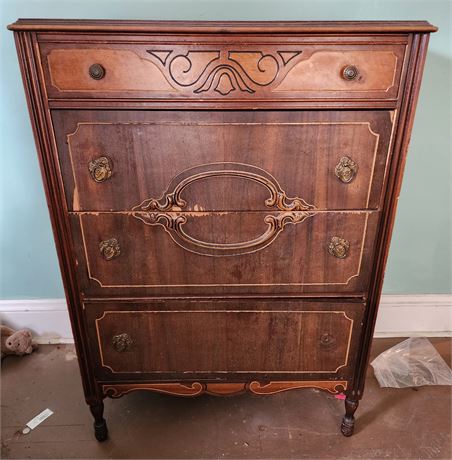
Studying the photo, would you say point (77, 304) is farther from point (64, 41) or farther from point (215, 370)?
point (64, 41)

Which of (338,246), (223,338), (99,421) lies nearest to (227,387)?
(223,338)

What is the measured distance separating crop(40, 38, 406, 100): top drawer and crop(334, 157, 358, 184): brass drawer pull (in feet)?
0.51

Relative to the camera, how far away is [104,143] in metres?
1.03

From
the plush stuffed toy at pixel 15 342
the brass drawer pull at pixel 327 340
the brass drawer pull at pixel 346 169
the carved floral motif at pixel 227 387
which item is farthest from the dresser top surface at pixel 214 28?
the plush stuffed toy at pixel 15 342

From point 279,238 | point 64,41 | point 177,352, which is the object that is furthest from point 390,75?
point 177,352

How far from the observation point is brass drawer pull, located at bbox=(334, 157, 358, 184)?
3.48ft

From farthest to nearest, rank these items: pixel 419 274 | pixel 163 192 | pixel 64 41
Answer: pixel 419 274 < pixel 163 192 < pixel 64 41

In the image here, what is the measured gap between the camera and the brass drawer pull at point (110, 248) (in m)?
1.14

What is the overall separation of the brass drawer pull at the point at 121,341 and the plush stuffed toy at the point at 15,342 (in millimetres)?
746

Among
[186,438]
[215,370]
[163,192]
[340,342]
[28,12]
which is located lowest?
[186,438]

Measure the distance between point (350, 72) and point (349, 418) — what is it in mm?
1145

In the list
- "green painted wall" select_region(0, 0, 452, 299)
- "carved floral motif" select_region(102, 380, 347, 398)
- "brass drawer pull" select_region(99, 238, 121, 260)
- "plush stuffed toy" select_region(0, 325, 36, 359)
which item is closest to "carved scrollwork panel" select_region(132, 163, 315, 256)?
"brass drawer pull" select_region(99, 238, 121, 260)

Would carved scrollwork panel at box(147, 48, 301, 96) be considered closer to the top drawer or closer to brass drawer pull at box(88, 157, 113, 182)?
the top drawer

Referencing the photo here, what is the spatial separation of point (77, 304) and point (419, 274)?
4.69 feet
